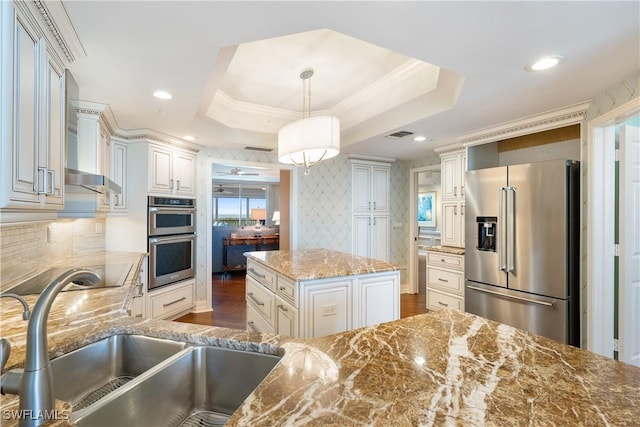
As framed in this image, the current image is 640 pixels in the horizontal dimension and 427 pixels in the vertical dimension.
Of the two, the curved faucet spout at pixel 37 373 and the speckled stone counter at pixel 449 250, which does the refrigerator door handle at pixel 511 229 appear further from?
the curved faucet spout at pixel 37 373

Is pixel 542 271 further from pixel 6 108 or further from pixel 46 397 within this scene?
pixel 6 108

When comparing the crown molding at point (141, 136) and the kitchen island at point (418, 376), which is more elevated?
the crown molding at point (141, 136)

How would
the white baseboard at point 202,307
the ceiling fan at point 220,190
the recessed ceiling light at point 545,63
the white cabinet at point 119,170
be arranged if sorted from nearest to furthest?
the recessed ceiling light at point 545,63 < the white cabinet at point 119,170 < the white baseboard at point 202,307 < the ceiling fan at point 220,190

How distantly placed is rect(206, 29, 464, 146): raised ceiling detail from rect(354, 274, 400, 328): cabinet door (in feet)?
5.34

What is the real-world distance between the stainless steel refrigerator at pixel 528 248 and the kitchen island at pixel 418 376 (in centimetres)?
194

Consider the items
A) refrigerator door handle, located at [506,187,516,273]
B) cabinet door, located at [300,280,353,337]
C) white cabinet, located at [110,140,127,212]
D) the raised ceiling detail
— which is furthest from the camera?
white cabinet, located at [110,140,127,212]

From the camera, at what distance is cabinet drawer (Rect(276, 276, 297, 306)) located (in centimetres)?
214

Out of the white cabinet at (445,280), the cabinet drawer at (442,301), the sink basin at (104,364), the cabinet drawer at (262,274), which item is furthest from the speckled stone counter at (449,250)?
the sink basin at (104,364)

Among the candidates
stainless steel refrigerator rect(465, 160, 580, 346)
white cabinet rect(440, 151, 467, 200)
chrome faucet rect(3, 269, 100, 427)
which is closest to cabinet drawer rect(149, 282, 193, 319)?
chrome faucet rect(3, 269, 100, 427)

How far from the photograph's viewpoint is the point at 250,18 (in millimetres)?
1477

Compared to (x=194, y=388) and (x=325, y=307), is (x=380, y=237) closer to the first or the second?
(x=325, y=307)

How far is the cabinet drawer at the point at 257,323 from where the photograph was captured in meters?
2.63

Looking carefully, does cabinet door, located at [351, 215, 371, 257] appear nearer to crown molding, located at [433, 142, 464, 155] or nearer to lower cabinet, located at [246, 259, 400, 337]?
crown molding, located at [433, 142, 464, 155]

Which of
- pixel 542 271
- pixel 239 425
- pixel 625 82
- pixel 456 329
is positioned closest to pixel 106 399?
pixel 239 425
